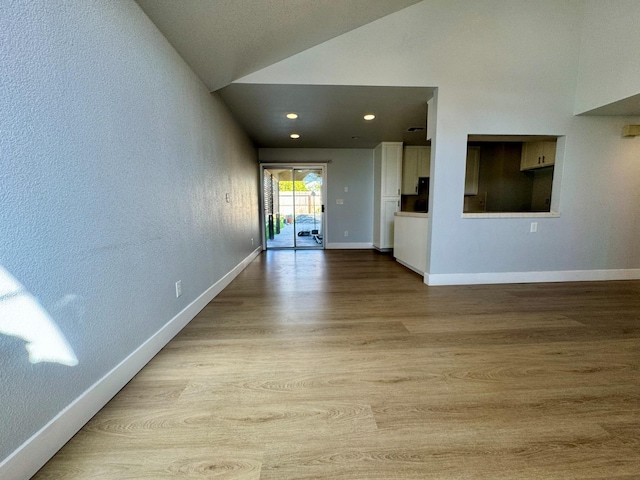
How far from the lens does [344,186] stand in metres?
5.73

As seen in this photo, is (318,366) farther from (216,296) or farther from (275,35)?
(275,35)

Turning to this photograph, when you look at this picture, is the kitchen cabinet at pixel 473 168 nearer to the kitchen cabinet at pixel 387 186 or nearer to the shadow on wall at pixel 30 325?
the kitchen cabinet at pixel 387 186

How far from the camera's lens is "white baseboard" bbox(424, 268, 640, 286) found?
306 cm

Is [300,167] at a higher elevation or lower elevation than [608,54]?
lower

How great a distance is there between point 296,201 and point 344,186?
3.74 ft

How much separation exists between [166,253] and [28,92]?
107cm

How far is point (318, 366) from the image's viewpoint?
151 centimetres

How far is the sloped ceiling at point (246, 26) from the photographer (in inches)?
66.7

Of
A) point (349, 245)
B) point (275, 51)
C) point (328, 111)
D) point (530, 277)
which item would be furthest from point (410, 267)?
point (275, 51)

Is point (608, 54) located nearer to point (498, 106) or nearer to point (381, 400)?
point (498, 106)

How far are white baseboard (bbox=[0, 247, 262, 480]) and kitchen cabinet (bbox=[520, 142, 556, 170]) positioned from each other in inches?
226

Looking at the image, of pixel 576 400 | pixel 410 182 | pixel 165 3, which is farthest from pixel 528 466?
pixel 410 182

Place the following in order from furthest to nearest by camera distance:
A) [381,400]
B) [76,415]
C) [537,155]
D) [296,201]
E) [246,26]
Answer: [296,201], [537,155], [246,26], [381,400], [76,415]

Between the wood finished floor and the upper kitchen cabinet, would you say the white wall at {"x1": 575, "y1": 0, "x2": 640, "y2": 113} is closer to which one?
the wood finished floor
